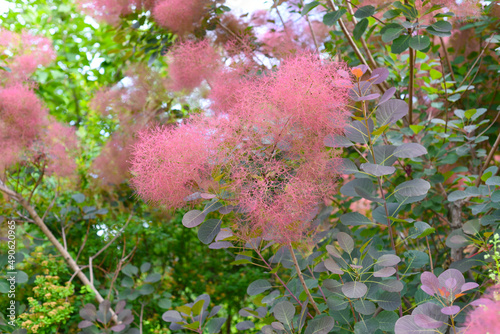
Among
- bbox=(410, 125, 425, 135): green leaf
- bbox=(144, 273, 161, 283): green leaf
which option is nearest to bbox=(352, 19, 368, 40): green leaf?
bbox=(410, 125, 425, 135): green leaf

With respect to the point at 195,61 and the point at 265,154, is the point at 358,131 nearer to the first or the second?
the point at 265,154

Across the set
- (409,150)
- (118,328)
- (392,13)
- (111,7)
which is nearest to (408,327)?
(409,150)

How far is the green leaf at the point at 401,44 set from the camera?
74.4 inches

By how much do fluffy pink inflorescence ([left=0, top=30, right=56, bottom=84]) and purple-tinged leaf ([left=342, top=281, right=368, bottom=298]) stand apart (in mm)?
2716

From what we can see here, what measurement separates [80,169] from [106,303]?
151 centimetres

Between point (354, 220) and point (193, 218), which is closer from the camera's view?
point (193, 218)

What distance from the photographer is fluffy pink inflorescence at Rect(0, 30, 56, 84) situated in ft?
9.14

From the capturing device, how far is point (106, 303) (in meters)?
2.49

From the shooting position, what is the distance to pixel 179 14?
2594 mm

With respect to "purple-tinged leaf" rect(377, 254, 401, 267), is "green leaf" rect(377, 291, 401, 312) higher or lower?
lower

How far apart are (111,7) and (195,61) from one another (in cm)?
110

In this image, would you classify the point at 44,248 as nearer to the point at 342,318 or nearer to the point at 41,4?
the point at 342,318

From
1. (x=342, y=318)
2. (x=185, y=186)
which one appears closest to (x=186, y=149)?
(x=185, y=186)

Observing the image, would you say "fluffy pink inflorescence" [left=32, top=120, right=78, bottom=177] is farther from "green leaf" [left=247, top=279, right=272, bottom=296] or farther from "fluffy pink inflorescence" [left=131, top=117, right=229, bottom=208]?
"green leaf" [left=247, top=279, right=272, bottom=296]
